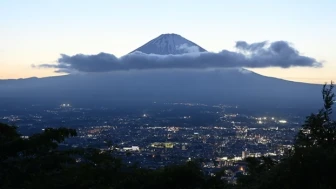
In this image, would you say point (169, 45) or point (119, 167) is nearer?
point (119, 167)

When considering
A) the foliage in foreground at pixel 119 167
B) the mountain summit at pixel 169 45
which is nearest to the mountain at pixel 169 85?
the mountain summit at pixel 169 45

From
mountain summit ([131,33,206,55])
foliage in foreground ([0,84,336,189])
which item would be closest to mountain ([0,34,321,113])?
mountain summit ([131,33,206,55])

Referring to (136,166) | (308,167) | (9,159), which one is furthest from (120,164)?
(308,167)

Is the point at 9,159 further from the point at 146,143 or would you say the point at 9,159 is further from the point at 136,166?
the point at 146,143

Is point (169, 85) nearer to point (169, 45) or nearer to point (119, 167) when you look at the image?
point (169, 45)

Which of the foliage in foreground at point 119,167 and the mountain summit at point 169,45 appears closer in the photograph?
the foliage in foreground at point 119,167

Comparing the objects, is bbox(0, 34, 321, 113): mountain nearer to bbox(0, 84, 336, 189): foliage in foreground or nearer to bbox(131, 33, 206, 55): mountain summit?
bbox(131, 33, 206, 55): mountain summit

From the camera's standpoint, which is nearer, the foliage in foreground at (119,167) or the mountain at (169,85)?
the foliage in foreground at (119,167)

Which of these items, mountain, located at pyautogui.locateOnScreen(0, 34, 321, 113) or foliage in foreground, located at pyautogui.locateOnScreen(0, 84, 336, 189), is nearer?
foliage in foreground, located at pyautogui.locateOnScreen(0, 84, 336, 189)

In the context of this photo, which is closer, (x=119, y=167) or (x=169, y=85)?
(x=119, y=167)

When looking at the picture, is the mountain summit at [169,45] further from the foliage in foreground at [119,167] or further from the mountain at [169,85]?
the foliage in foreground at [119,167]

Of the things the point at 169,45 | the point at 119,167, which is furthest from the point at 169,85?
the point at 119,167
